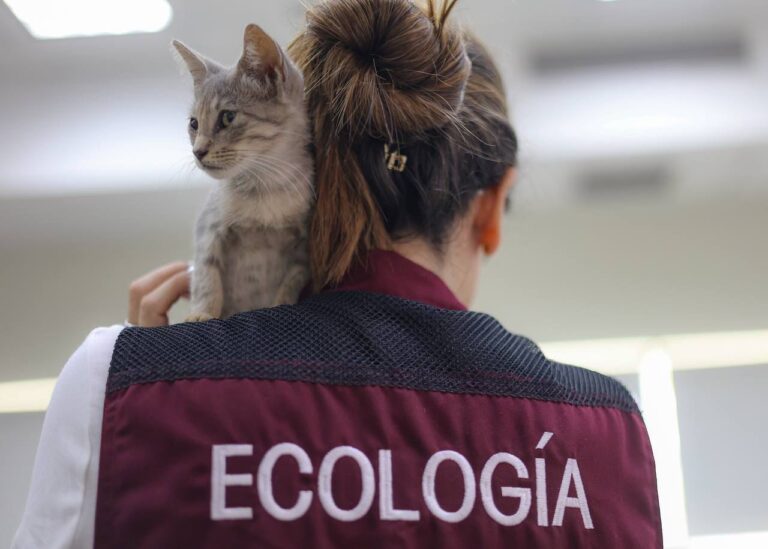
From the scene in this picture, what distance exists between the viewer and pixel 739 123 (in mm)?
3172

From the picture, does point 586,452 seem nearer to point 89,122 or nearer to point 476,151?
point 476,151

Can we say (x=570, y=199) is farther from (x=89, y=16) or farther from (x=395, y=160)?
(x=395, y=160)

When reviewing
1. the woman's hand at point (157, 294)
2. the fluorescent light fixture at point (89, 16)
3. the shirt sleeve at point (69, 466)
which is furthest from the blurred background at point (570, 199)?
the shirt sleeve at point (69, 466)

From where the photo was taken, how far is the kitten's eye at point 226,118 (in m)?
0.97

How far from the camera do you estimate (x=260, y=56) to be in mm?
929

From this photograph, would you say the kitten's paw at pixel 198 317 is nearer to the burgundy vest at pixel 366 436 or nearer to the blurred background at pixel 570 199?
the burgundy vest at pixel 366 436

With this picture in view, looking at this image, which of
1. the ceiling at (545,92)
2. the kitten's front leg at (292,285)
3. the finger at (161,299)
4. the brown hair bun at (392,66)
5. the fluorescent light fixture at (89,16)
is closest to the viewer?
the brown hair bun at (392,66)

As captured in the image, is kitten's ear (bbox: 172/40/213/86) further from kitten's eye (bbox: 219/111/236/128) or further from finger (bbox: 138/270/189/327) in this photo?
finger (bbox: 138/270/189/327)

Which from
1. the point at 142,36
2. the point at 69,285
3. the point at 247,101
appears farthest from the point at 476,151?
the point at 69,285

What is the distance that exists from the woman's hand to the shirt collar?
0.30 metres

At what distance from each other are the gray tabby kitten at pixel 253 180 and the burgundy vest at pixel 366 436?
5.0 inches

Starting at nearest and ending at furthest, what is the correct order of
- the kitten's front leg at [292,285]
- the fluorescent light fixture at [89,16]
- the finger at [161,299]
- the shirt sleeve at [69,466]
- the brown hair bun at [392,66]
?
the shirt sleeve at [69,466] → the brown hair bun at [392,66] → the kitten's front leg at [292,285] → the finger at [161,299] → the fluorescent light fixture at [89,16]

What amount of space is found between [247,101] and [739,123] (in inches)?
106

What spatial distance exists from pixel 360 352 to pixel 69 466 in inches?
10.3
